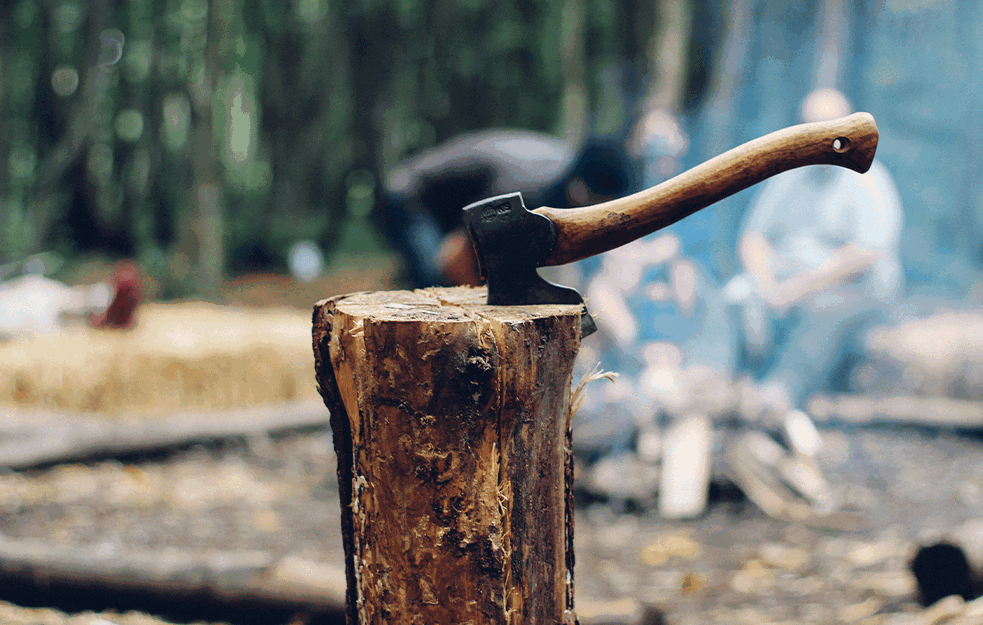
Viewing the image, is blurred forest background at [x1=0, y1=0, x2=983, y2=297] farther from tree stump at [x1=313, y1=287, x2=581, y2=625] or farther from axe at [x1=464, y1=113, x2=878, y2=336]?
tree stump at [x1=313, y1=287, x2=581, y2=625]

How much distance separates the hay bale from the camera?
420cm

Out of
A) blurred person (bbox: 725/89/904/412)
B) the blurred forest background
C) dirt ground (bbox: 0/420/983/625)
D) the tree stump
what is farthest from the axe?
the blurred forest background

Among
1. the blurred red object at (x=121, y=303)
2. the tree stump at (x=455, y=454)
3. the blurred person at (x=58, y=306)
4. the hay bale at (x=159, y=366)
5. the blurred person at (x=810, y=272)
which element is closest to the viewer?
the tree stump at (x=455, y=454)

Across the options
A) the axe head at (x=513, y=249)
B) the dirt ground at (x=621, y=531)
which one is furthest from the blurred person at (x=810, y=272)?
the axe head at (x=513, y=249)

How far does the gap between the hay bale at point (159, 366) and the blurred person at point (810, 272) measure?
2.97 meters

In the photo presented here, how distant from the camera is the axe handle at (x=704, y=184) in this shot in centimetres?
123

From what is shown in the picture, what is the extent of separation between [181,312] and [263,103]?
6143mm

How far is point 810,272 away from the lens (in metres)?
3.91

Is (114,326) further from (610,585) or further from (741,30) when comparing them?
(741,30)

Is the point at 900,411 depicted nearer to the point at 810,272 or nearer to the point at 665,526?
the point at 810,272

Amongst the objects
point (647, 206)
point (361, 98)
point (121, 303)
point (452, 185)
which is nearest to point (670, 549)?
point (647, 206)

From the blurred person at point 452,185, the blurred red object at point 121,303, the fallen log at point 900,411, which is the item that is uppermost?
the blurred person at point 452,185

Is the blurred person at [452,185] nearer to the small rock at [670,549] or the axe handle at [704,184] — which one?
the small rock at [670,549]

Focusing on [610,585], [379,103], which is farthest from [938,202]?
[379,103]
